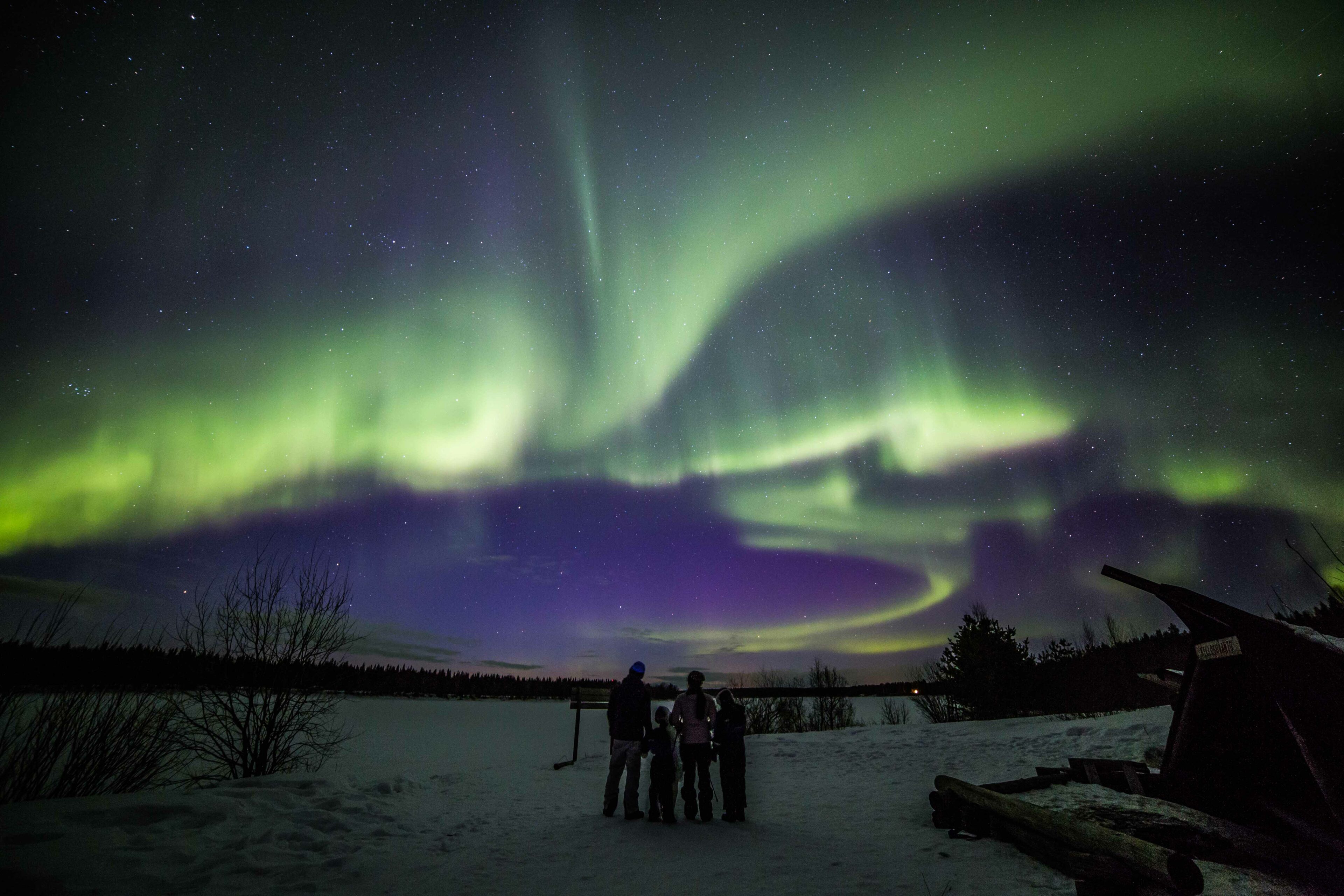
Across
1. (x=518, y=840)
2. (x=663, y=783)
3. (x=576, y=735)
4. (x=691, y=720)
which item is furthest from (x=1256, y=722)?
(x=576, y=735)

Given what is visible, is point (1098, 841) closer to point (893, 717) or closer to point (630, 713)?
point (630, 713)

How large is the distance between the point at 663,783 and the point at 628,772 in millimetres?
652

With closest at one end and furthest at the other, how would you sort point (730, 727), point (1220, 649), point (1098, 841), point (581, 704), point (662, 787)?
point (1098, 841) → point (1220, 649) → point (662, 787) → point (730, 727) → point (581, 704)

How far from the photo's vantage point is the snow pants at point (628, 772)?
365 inches

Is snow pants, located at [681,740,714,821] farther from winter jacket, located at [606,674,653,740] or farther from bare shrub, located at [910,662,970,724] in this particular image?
bare shrub, located at [910,662,970,724]

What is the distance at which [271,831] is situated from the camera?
7.23 meters

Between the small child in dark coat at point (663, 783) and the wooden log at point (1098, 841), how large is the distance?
15.3 ft

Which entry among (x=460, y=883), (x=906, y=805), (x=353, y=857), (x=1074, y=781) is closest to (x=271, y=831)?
(x=353, y=857)

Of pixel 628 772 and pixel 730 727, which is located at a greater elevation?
pixel 730 727

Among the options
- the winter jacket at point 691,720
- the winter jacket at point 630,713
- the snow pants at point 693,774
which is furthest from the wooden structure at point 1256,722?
the winter jacket at point 630,713

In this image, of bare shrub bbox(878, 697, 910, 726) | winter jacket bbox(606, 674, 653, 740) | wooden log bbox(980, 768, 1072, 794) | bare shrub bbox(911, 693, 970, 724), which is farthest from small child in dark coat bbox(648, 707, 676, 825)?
bare shrub bbox(911, 693, 970, 724)

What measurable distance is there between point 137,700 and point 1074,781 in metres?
17.7

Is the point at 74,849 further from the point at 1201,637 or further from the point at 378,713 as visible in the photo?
the point at 378,713

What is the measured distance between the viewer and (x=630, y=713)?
379 inches
